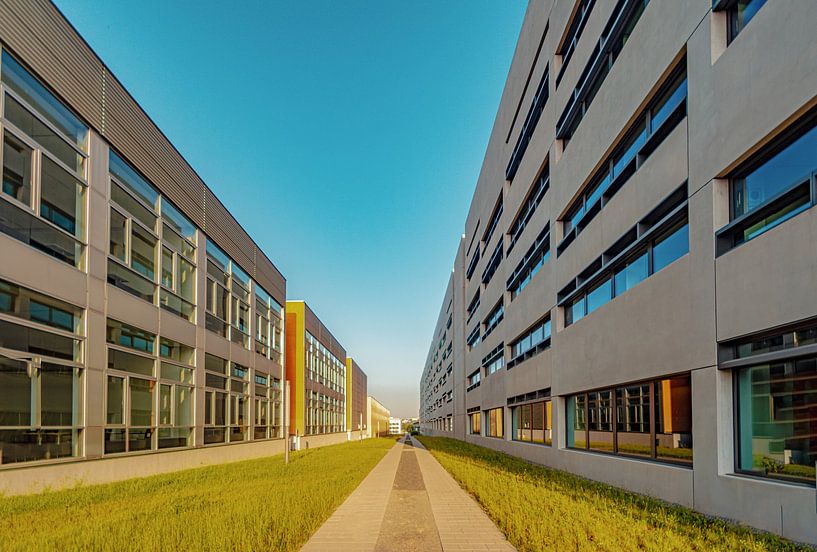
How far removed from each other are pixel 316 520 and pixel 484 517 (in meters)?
2.85

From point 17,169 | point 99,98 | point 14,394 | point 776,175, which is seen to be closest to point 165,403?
point 14,394

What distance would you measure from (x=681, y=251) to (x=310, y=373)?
3646 cm

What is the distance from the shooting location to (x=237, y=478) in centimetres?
1592

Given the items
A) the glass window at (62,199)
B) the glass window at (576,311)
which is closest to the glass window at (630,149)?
the glass window at (576,311)

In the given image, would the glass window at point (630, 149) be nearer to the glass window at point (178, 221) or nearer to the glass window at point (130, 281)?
the glass window at point (130, 281)

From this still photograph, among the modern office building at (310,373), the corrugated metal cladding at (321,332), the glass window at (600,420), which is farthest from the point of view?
the corrugated metal cladding at (321,332)

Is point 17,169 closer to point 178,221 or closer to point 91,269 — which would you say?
point 91,269

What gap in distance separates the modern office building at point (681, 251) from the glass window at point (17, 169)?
1247cm

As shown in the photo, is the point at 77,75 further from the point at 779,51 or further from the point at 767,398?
the point at 767,398

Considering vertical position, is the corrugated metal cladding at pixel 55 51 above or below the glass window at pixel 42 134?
above

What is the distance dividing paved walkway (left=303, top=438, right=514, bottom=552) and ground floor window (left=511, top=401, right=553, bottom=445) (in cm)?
678

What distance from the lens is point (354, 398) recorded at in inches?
2945

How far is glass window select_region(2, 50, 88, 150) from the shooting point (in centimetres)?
1092

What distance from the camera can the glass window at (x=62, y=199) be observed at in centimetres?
1173
